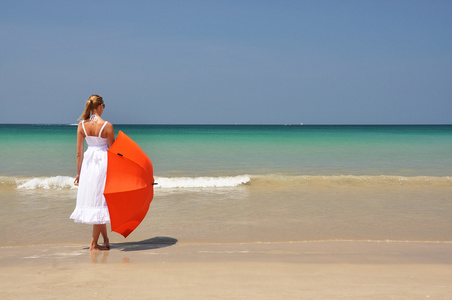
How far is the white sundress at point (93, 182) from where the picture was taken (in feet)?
16.0

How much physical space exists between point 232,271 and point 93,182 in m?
1.99

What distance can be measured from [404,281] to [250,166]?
43.7 ft

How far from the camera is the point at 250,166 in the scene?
1709 cm

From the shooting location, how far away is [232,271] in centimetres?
411

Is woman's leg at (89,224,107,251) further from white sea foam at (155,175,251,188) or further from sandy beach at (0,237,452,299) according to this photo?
white sea foam at (155,175,251,188)

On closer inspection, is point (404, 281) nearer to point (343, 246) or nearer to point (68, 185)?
point (343, 246)

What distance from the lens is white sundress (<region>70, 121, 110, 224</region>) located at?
16.0ft

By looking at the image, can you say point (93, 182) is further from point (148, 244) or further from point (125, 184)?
point (148, 244)

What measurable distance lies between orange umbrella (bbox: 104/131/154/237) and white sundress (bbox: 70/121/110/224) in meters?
0.10

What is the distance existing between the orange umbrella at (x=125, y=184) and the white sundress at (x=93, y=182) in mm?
96

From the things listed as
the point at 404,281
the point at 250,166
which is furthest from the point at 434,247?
the point at 250,166

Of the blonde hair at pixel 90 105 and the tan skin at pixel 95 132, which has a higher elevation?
the blonde hair at pixel 90 105

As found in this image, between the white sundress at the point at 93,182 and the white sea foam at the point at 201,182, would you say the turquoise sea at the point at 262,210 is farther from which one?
the white sundress at the point at 93,182

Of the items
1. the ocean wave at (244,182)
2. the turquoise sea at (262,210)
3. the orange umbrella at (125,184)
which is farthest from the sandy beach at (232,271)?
the ocean wave at (244,182)
